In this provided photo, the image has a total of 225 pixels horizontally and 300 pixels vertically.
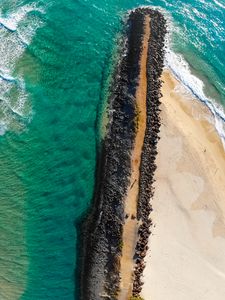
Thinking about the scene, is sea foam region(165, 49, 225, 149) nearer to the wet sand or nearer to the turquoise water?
the turquoise water

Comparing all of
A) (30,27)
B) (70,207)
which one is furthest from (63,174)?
(30,27)

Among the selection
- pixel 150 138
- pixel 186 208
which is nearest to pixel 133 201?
pixel 186 208

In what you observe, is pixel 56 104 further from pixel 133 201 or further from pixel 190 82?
pixel 190 82

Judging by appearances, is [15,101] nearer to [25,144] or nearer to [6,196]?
[25,144]

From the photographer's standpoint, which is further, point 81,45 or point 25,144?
point 81,45

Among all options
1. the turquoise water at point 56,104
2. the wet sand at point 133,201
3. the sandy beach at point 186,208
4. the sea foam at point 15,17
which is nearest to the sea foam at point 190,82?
the turquoise water at point 56,104
